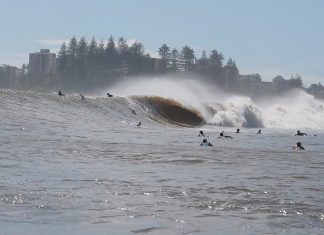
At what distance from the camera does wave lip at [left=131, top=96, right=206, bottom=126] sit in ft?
184

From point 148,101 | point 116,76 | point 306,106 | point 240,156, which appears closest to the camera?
point 240,156

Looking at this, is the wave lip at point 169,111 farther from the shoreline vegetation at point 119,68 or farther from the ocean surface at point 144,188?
the shoreline vegetation at point 119,68

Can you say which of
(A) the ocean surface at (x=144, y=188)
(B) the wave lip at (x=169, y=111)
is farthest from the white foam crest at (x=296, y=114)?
(A) the ocean surface at (x=144, y=188)

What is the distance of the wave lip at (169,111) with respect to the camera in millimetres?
56062

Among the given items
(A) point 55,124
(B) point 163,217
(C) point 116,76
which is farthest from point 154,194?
(C) point 116,76

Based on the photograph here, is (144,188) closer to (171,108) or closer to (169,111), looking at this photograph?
(169,111)

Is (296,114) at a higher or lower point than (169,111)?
higher

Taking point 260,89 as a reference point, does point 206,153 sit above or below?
below

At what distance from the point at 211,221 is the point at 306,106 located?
284ft

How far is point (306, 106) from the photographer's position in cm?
9294

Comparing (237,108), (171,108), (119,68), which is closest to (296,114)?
(237,108)

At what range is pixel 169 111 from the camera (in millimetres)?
59875

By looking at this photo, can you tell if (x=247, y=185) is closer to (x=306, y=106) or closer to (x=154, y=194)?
(x=154, y=194)

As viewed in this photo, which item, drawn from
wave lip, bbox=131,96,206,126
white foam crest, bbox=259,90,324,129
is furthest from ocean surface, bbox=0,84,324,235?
white foam crest, bbox=259,90,324,129
